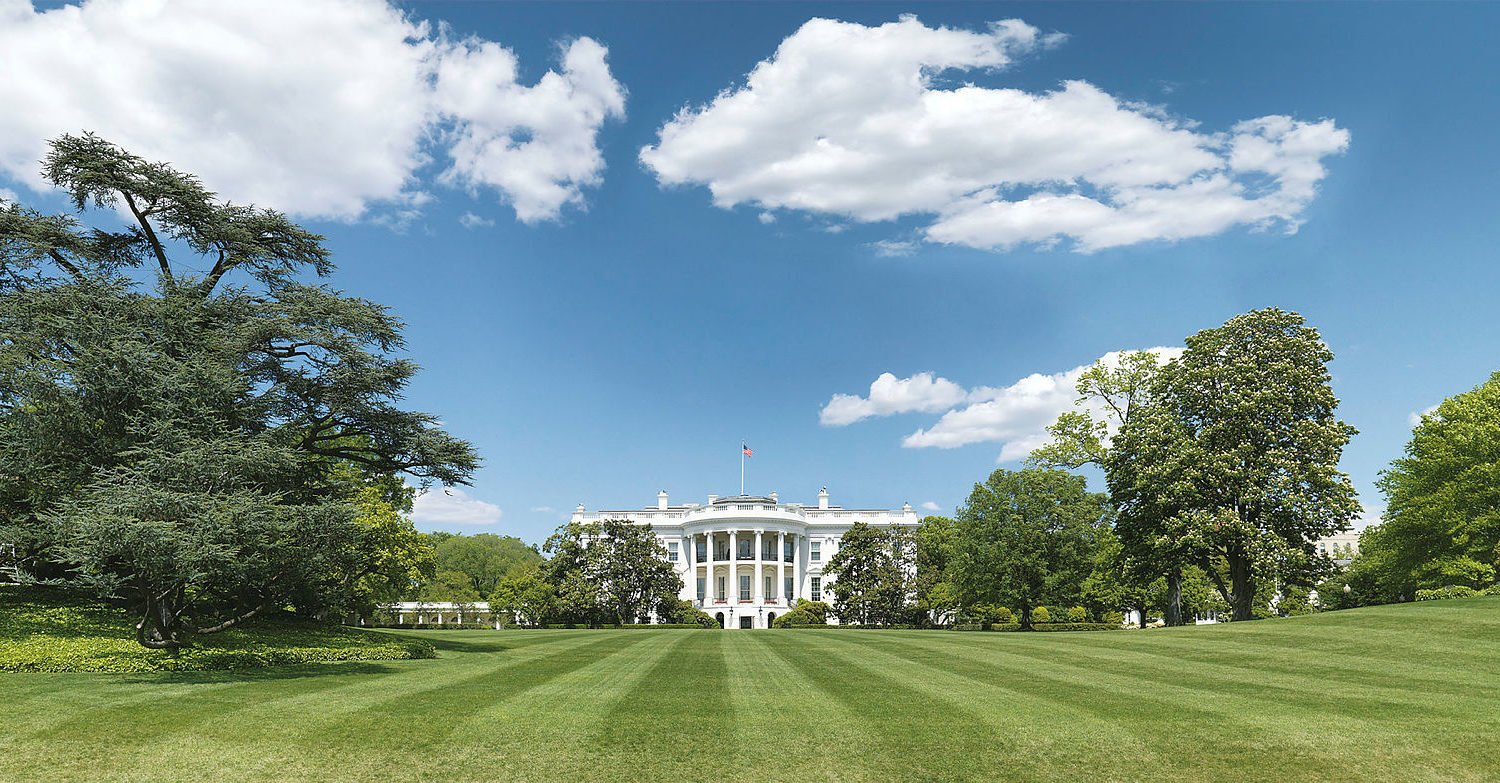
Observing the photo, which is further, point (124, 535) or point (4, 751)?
point (124, 535)

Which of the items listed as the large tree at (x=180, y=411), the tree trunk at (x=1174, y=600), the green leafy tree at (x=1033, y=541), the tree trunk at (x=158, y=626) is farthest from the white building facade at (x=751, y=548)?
the tree trunk at (x=158, y=626)

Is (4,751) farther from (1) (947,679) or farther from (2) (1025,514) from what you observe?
(2) (1025,514)

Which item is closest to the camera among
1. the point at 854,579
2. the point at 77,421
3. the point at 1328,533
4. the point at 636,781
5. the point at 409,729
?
the point at 636,781

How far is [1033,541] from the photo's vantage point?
180 ft

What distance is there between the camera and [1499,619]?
78.6 ft

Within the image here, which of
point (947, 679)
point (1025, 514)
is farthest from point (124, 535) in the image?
point (1025, 514)

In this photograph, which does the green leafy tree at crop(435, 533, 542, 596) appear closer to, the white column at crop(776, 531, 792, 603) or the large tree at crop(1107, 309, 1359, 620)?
the white column at crop(776, 531, 792, 603)

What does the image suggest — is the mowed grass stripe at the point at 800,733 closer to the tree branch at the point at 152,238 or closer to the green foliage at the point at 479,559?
the tree branch at the point at 152,238

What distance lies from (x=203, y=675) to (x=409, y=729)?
350 inches

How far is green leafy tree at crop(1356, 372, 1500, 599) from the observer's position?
39094 millimetres

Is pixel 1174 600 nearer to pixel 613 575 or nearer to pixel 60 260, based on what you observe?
pixel 613 575

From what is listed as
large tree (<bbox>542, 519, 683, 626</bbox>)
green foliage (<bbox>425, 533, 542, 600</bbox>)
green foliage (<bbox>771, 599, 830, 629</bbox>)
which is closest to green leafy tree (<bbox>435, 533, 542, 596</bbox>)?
green foliage (<bbox>425, 533, 542, 600</bbox>)

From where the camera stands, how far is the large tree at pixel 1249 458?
35.2 meters

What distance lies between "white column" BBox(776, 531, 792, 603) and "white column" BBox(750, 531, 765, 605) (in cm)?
185
